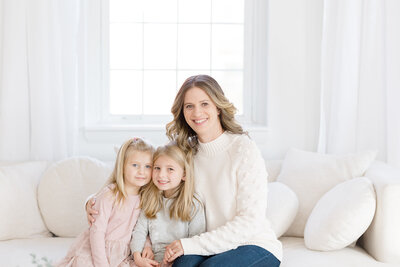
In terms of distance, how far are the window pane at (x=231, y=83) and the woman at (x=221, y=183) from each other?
1.03 meters

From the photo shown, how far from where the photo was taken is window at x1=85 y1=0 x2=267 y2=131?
316cm

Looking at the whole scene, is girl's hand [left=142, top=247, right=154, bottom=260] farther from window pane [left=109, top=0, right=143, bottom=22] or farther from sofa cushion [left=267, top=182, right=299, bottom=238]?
window pane [left=109, top=0, right=143, bottom=22]

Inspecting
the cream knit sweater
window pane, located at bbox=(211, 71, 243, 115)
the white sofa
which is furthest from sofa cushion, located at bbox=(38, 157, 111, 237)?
window pane, located at bbox=(211, 71, 243, 115)

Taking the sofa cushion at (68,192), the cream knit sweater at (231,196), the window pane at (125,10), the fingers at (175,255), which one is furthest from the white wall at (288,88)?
the fingers at (175,255)

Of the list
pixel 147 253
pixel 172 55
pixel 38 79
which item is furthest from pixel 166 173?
pixel 172 55

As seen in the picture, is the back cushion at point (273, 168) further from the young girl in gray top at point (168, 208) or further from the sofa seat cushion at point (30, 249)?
the sofa seat cushion at point (30, 249)

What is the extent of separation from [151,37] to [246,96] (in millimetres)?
705

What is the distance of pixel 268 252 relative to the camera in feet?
6.59

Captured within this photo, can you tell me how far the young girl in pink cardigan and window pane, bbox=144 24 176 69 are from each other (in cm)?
115

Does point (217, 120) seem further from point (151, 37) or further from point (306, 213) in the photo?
point (151, 37)

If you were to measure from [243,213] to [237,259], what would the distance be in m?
0.18

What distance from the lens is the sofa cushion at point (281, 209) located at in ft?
7.87

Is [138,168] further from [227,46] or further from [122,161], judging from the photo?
[227,46]

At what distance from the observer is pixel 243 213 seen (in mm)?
2002
